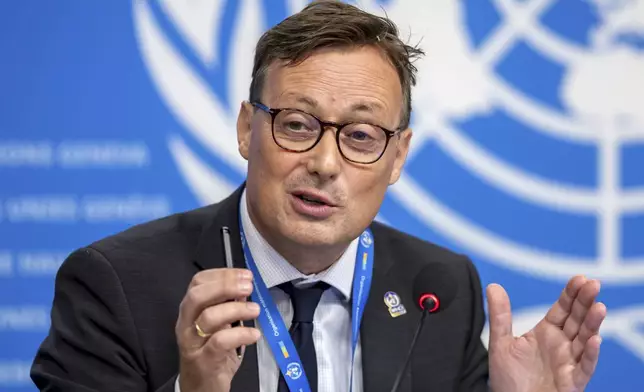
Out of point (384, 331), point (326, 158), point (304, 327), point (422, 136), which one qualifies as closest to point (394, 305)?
point (384, 331)

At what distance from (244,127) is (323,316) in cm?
64

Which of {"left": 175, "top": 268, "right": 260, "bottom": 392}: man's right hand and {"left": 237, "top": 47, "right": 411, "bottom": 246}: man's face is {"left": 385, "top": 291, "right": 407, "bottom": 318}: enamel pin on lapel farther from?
{"left": 175, "top": 268, "right": 260, "bottom": 392}: man's right hand

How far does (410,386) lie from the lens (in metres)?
2.55

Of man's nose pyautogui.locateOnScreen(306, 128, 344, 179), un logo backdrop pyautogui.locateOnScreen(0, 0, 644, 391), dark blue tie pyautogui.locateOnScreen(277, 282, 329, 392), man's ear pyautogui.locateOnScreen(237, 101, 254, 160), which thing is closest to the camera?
man's nose pyautogui.locateOnScreen(306, 128, 344, 179)

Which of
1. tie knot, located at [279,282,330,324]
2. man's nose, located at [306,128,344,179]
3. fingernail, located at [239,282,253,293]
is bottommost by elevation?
fingernail, located at [239,282,253,293]

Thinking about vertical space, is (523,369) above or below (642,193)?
below

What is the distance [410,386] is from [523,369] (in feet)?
1.17

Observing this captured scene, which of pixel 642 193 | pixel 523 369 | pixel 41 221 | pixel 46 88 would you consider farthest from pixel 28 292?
pixel 642 193

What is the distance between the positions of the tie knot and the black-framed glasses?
1.40 ft

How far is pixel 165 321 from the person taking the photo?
2428 millimetres

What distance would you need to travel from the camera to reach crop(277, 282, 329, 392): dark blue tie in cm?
241

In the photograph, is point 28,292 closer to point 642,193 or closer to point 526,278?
point 526,278

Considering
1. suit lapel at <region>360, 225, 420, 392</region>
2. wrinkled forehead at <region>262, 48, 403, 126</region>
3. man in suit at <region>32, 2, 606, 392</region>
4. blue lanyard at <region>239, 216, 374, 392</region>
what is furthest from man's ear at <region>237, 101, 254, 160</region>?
suit lapel at <region>360, 225, 420, 392</region>

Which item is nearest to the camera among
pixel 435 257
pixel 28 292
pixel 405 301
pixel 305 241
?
pixel 305 241
